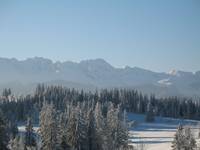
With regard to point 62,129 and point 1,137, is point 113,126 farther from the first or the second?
point 1,137

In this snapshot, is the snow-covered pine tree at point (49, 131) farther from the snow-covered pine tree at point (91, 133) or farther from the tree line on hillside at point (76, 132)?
the snow-covered pine tree at point (91, 133)

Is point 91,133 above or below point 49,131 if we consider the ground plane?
below

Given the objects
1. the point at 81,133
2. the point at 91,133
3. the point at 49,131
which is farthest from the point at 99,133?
the point at 49,131

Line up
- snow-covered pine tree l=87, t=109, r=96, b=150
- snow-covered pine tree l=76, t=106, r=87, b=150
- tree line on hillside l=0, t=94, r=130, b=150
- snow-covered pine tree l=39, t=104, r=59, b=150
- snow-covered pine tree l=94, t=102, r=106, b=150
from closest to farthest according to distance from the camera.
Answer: snow-covered pine tree l=39, t=104, r=59, b=150 → tree line on hillside l=0, t=94, r=130, b=150 → snow-covered pine tree l=76, t=106, r=87, b=150 → snow-covered pine tree l=87, t=109, r=96, b=150 → snow-covered pine tree l=94, t=102, r=106, b=150

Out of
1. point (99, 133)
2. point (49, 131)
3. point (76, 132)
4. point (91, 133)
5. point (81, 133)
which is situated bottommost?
point (99, 133)

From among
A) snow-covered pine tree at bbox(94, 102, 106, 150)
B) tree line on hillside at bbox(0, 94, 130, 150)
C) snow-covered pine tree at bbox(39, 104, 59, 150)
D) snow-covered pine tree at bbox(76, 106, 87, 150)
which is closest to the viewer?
snow-covered pine tree at bbox(39, 104, 59, 150)

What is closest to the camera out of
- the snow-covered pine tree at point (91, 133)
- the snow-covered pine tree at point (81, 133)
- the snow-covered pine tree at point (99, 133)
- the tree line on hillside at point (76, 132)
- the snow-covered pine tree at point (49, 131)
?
the snow-covered pine tree at point (49, 131)

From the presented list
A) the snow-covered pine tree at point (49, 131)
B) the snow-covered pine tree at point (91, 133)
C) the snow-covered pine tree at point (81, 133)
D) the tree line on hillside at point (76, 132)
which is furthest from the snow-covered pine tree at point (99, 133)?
the snow-covered pine tree at point (49, 131)

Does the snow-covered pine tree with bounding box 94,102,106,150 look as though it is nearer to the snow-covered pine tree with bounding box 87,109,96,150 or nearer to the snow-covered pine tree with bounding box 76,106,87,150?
the snow-covered pine tree with bounding box 87,109,96,150

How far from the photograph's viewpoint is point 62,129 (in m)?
86.3

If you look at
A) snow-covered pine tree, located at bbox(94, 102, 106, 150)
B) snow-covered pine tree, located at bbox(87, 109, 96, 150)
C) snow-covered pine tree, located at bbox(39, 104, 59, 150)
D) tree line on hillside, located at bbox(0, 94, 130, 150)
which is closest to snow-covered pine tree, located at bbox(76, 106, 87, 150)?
tree line on hillside, located at bbox(0, 94, 130, 150)

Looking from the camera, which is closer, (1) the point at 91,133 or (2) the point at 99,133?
(1) the point at 91,133

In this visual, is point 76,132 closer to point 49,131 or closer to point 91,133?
point 91,133

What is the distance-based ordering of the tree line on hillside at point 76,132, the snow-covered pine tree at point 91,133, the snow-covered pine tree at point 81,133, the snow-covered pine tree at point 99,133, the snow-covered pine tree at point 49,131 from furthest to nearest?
the snow-covered pine tree at point 99,133 → the snow-covered pine tree at point 91,133 → the snow-covered pine tree at point 81,133 → the tree line on hillside at point 76,132 → the snow-covered pine tree at point 49,131
